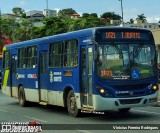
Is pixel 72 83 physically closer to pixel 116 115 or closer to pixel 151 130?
pixel 116 115

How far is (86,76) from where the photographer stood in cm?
1398

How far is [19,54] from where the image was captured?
68.4 ft

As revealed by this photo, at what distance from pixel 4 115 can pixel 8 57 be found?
266 inches

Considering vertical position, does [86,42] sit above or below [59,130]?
above

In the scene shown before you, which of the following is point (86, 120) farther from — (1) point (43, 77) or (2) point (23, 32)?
(2) point (23, 32)

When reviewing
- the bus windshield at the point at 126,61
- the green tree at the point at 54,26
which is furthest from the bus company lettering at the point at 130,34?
the green tree at the point at 54,26

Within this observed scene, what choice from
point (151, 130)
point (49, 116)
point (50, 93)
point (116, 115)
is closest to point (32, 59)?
point (50, 93)

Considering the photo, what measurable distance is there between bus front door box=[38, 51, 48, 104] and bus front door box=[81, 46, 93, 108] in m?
3.49

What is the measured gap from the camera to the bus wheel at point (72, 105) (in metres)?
14.8

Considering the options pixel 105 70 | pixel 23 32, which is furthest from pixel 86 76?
pixel 23 32

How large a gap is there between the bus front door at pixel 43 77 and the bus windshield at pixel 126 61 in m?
4.33

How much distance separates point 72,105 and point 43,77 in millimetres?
3096

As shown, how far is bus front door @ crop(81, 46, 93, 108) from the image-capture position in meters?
13.7

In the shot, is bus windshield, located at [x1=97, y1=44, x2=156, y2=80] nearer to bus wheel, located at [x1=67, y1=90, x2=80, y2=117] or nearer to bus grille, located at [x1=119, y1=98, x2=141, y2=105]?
bus grille, located at [x1=119, y1=98, x2=141, y2=105]
